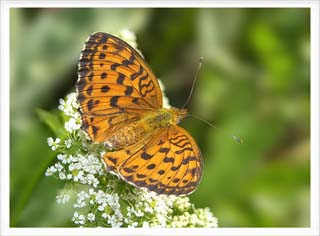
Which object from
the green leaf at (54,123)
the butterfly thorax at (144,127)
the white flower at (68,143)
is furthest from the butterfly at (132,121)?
the green leaf at (54,123)

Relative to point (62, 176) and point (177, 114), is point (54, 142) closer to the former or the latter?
point (62, 176)

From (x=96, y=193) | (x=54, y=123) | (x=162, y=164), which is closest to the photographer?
(x=162, y=164)

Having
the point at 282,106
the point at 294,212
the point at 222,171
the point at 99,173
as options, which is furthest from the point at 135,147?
the point at 282,106

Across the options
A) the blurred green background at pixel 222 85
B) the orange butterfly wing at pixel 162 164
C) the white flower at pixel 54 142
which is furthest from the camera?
the blurred green background at pixel 222 85

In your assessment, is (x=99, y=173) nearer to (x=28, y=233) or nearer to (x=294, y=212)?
(x=28, y=233)

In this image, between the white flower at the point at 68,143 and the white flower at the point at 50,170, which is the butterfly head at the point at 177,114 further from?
the white flower at the point at 50,170

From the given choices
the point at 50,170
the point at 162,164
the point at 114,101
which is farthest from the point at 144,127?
the point at 50,170
